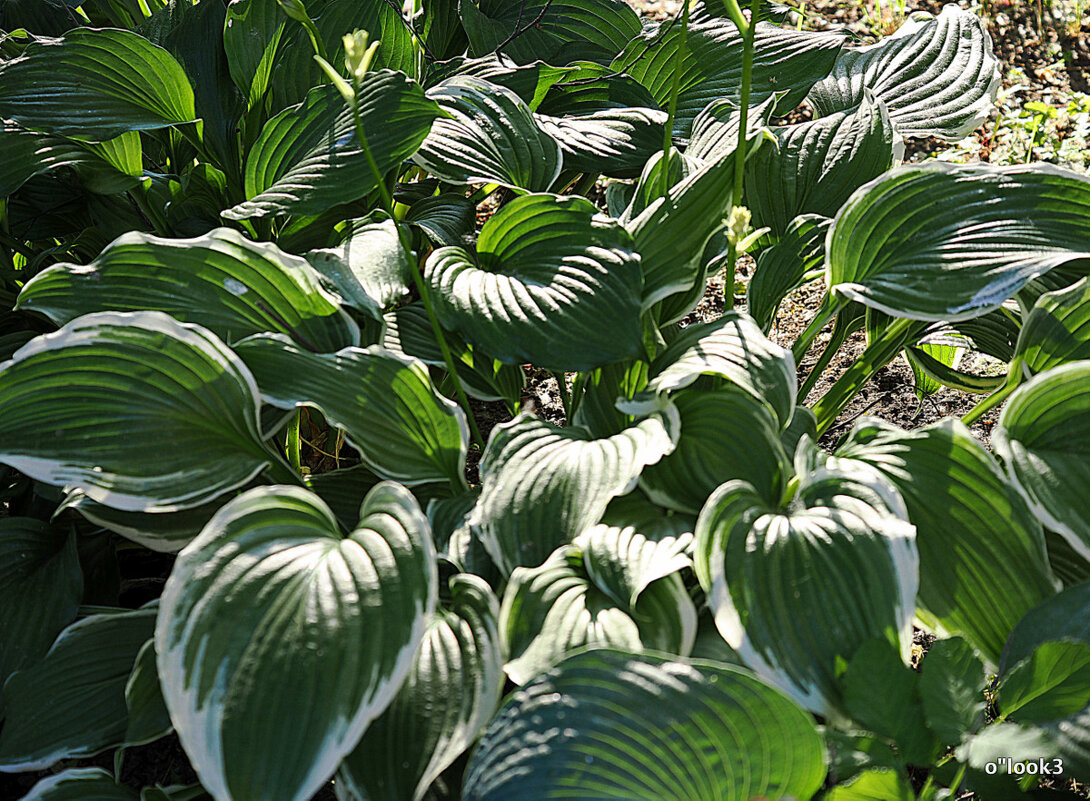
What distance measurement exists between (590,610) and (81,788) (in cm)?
66

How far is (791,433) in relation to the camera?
4.46ft

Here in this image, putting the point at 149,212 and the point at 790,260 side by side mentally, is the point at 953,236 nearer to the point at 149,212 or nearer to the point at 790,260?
the point at 790,260

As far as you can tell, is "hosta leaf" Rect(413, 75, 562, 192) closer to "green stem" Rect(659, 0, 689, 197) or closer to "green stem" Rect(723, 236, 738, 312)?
"green stem" Rect(659, 0, 689, 197)

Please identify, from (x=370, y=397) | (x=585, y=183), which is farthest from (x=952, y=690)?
(x=585, y=183)

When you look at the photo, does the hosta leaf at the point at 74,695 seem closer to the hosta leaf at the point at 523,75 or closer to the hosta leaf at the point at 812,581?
the hosta leaf at the point at 812,581

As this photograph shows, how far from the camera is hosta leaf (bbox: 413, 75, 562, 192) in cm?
155

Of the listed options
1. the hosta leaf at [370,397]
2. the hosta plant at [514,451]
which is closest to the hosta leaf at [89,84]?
the hosta plant at [514,451]

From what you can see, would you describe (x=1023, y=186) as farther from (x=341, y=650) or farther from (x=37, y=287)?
(x=37, y=287)

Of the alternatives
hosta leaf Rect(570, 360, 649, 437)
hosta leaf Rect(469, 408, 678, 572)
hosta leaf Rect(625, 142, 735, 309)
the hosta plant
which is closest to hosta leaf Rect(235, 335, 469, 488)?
the hosta plant

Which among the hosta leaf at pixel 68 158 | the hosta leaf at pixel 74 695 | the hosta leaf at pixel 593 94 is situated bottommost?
the hosta leaf at pixel 74 695

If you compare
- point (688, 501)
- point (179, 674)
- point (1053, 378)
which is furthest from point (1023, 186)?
point (179, 674)

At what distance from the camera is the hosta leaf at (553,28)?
6.64 feet

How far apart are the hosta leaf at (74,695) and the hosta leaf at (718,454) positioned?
0.74 meters

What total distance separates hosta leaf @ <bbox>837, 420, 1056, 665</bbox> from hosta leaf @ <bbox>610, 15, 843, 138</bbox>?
0.96 metres
